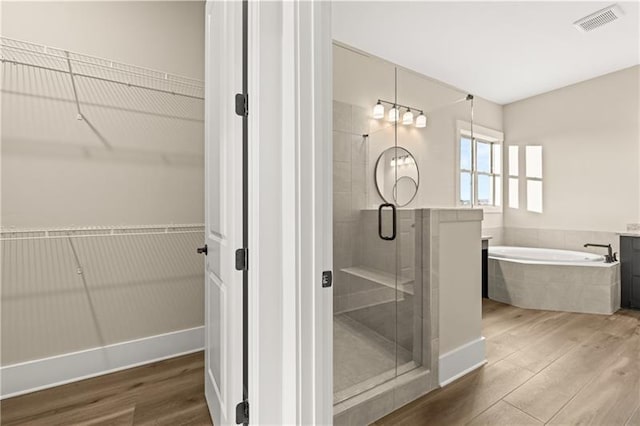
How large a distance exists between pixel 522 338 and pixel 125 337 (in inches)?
121

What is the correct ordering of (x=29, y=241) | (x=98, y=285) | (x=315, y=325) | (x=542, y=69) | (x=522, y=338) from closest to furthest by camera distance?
(x=315, y=325)
(x=29, y=241)
(x=98, y=285)
(x=522, y=338)
(x=542, y=69)

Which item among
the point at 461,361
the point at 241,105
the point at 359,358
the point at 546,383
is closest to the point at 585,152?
the point at 546,383

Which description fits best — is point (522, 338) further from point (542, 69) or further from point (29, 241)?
point (29, 241)

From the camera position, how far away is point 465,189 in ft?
8.48

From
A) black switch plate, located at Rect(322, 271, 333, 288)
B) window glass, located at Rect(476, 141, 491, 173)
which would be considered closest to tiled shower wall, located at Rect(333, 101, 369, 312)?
black switch plate, located at Rect(322, 271, 333, 288)

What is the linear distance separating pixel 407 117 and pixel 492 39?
179 centimetres

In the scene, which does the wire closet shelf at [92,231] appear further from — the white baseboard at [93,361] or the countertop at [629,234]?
the countertop at [629,234]

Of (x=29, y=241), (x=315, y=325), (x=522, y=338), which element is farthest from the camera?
(x=522, y=338)

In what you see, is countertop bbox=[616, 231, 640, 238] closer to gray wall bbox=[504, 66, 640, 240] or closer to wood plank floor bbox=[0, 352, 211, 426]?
gray wall bbox=[504, 66, 640, 240]

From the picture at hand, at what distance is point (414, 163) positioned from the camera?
208 centimetres

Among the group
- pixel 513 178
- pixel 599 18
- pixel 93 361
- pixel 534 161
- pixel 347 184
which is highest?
pixel 599 18

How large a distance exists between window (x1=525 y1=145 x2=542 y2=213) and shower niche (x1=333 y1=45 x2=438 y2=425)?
3487 mm

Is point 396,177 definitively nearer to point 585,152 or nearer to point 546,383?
point 546,383

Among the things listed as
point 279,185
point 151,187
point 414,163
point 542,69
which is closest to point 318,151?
point 279,185
